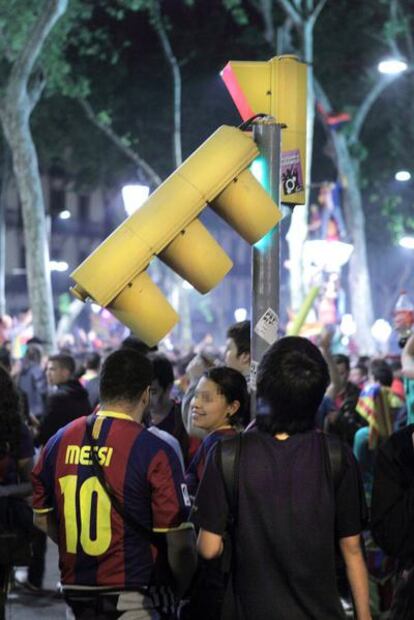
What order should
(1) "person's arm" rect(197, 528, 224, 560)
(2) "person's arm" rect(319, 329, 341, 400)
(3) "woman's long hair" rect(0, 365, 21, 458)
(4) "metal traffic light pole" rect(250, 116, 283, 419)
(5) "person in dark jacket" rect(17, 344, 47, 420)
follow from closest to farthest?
Result: (1) "person's arm" rect(197, 528, 224, 560) → (3) "woman's long hair" rect(0, 365, 21, 458) → (4) "metal traffic light pole" rect(250, 116, 283, 419) → (2) "person's arm" rect(319, 329, 341, 400) → (5) "person in dark jacket" rect(17, 344, 47, 420)

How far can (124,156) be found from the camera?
4709 cm

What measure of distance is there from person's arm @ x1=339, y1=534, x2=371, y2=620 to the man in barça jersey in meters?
0.92

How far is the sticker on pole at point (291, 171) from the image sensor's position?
22.9 feet

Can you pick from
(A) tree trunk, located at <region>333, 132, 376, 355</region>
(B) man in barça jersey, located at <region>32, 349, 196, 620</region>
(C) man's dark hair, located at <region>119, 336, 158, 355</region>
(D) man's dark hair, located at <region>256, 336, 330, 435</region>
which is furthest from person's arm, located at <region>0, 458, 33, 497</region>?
(A) tree trunk, located at <region>333, 132, 376, 355</region>

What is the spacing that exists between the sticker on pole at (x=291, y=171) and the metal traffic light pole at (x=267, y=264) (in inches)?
8.5

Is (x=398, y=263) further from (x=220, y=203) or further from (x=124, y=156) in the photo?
(x=220, y=203)

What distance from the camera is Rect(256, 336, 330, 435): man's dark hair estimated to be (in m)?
4.77

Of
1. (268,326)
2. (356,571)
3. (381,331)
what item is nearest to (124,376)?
(268,326)

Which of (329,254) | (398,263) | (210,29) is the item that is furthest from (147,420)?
(398,263)

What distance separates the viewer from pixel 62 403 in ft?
35.9

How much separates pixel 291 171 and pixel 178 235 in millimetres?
1060

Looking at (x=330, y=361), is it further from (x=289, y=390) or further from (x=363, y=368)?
(x=289, y=390)

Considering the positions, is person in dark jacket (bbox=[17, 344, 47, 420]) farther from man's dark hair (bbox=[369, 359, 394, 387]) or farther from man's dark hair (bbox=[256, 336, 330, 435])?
man's dark hair (bbox=[256, 336, 330, 435])

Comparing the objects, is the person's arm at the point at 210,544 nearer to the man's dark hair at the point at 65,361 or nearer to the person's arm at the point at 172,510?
the person's arm at the point at 172,510
